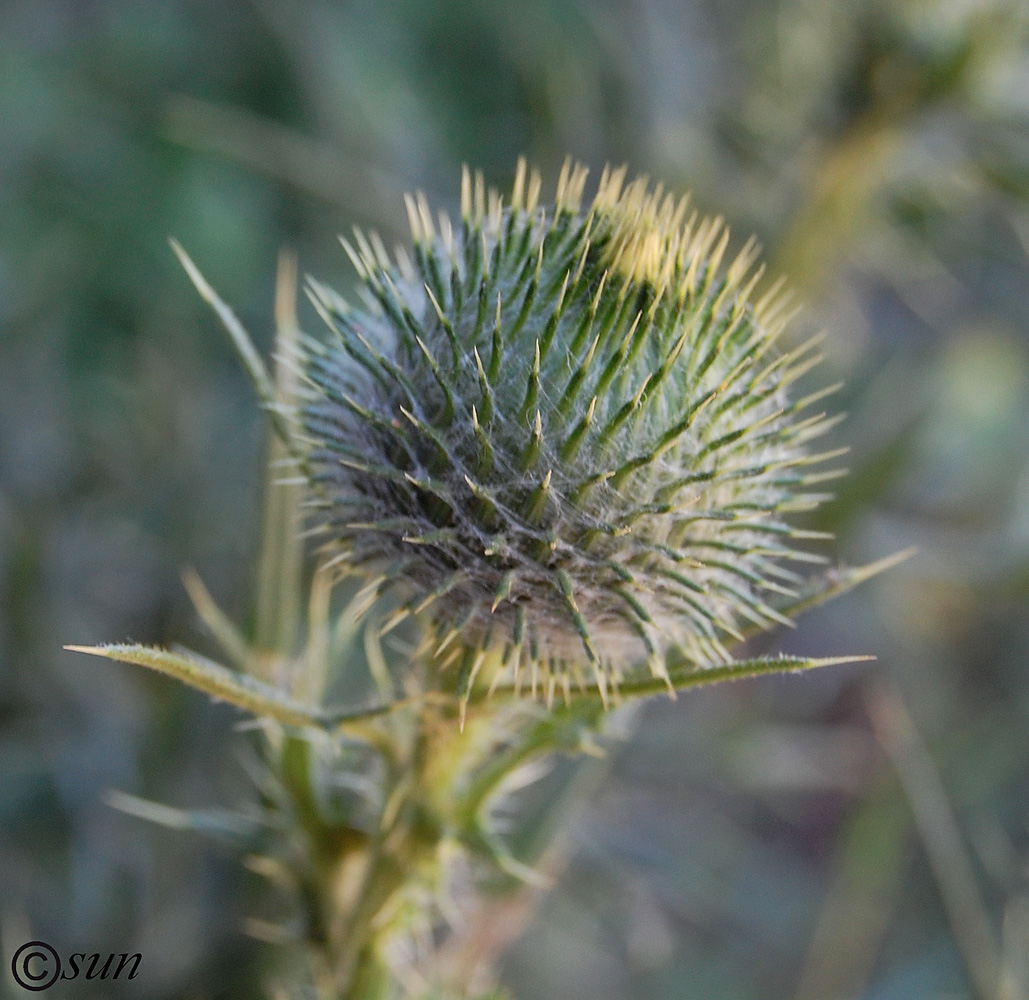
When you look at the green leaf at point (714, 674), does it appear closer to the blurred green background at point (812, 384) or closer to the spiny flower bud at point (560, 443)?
the spiny flower bud at point (560, 443)

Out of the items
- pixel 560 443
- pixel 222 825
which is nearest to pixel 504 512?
pixel 560 443

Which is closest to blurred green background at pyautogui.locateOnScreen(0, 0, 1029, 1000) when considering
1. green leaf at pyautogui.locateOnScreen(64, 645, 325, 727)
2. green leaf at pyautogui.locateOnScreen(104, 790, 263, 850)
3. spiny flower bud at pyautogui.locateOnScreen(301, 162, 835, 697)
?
green leaf at pyautogui.locateOnScreen(104, 790, 263, 850)

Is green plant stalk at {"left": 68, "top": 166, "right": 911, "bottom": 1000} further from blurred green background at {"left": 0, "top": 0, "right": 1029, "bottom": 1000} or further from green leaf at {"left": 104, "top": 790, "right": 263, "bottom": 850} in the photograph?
blurred green background at {"left": 0, "top": 0, "right": 1029, "bottom": 1000}

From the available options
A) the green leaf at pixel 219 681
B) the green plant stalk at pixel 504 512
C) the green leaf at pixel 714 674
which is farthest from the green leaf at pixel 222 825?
the green leaf at pixel 714 674

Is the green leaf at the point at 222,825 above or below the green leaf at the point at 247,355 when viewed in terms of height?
below

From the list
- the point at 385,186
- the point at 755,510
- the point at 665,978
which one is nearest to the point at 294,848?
the point at 755,510

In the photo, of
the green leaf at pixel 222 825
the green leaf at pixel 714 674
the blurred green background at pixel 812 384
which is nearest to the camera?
the green leaf at pixel 714 674

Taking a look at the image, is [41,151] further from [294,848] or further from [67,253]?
[294,848]

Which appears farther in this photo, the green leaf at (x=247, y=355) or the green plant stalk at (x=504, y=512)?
the green leaf at (x=247, y=355)
